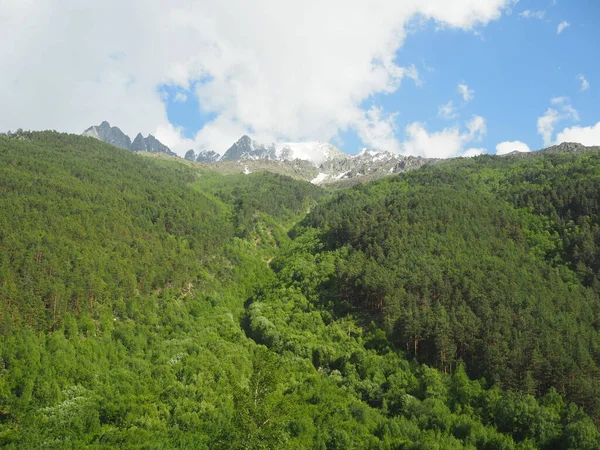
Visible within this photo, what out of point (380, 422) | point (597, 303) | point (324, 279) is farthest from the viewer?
point (324, 279)

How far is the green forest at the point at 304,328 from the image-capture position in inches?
2980

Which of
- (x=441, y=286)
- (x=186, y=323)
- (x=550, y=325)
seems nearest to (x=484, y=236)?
(x=441, y=286)

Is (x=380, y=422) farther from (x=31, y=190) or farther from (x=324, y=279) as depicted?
(x=31, y=190)

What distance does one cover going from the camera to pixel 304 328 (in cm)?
12194

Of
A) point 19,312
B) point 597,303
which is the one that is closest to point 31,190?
point 19,312

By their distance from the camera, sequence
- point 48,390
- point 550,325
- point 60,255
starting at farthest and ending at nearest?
1. point 60,255
2. point 550,325
3. point 48,390

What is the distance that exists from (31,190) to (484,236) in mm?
172804

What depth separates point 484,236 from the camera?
153750mm

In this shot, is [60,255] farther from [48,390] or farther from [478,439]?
[478,439]

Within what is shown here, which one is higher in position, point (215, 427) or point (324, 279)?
point (324, 279)

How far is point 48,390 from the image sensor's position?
8519 centimetres

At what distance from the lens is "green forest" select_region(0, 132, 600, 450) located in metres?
75.7

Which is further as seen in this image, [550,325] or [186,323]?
[186,323]

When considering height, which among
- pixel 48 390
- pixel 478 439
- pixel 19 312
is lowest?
pixel 478 439
